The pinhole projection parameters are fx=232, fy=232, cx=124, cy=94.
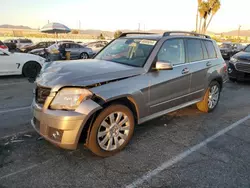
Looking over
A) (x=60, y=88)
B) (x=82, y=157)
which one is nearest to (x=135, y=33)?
(x=60, y=88)

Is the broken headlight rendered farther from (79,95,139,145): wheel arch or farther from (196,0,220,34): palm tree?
(196,0,220,34): palm tree

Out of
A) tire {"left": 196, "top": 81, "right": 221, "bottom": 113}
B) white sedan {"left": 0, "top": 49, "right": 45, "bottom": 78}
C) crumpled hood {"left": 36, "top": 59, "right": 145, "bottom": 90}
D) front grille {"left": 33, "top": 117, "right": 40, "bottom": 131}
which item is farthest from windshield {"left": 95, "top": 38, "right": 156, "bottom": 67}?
white sedan {"left": 0, "top": 49, "right": 45, "bottom": 78}

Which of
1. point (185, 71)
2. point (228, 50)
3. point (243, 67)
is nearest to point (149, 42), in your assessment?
point (185, 71)

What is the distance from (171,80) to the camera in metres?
4.03

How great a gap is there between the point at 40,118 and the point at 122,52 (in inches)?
75.4

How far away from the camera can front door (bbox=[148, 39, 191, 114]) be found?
3.79 m

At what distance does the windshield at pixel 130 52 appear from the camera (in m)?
3.85

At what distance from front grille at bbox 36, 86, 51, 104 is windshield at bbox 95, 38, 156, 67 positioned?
139 centimetres

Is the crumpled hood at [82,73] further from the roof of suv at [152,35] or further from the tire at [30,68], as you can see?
the tire at [30,68]

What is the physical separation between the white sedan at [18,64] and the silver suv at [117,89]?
580 centimetres

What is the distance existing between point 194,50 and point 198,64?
302 mm

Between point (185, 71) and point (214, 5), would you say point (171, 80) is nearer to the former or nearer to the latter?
point (185, 71)

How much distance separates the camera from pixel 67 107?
2.93 metres

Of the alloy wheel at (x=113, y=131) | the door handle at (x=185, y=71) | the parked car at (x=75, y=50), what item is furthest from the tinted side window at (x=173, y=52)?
the parked car at (x=75, y=50)
